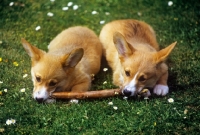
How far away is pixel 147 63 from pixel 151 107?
65 centimetres

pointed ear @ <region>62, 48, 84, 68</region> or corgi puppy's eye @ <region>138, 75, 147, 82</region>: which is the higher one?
pointed ear @ <region>62, 48, 84, 68</region>

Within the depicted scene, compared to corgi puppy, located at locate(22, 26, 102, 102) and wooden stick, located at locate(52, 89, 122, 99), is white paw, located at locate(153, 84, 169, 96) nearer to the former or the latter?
wooden stick, located at locate(52, 89, 122, 99)

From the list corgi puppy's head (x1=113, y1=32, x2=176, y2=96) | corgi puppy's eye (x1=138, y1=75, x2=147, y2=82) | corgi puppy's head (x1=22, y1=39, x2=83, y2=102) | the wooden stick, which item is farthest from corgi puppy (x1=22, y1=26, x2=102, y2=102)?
corgi puppy's eye (x1=138, y1=75, x2=147, y2=82)

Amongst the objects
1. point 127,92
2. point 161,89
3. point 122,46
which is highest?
point 122,46

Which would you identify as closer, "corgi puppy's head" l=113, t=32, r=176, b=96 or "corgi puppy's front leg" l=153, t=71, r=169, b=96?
"corgi puppy's head" l=113, t=32, r=176, b=96

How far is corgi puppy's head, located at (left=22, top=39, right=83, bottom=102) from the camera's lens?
16.2ft

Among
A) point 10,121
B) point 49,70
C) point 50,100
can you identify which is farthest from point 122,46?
point 10,121

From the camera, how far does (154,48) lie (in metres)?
5.99

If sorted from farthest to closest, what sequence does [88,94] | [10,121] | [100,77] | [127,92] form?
1. [100,77]
2. [88,94]
3. [127,92]
4. [10,121]

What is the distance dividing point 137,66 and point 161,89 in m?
0.54

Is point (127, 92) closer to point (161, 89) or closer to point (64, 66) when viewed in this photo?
point (161, 89)

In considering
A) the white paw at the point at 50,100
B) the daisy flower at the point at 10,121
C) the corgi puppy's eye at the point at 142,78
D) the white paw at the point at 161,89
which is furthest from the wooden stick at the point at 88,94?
the daisy flower at the point at 10,121

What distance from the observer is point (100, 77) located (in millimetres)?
5863

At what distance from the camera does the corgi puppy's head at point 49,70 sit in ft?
16.2
